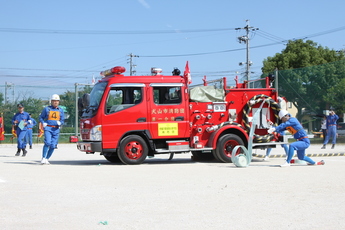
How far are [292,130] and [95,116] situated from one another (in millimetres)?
5321

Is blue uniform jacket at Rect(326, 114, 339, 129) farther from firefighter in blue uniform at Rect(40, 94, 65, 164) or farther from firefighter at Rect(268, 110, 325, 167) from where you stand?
firefighter in blue uniform at Rect(40, 94, 65, 164)

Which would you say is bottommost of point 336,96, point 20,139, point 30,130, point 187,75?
point 20,139

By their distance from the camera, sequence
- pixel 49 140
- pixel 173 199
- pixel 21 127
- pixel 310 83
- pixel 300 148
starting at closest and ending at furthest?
pixel 173 199, pixel 300 148, pixel 49 140, pixel 21 127, pixel 310 83

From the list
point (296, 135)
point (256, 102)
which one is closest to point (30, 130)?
point (256, 102)

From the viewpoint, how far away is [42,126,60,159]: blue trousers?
595 inches

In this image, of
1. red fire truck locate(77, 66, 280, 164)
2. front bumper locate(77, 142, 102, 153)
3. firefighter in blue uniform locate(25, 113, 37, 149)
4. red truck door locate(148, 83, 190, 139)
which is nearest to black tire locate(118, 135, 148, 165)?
red fire truck locate(77, 66, 280, 164)

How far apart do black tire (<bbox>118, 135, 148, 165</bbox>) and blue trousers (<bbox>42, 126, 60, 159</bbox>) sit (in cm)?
200

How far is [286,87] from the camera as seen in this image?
3309 centimetres

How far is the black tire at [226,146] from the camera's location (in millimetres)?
15312

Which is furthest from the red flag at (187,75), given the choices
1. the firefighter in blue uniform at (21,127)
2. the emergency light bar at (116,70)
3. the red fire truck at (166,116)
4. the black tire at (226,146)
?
the firefighter in blue uniform at (21,127)

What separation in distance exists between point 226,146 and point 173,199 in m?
7.44

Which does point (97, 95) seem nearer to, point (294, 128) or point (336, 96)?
point (294, 128)

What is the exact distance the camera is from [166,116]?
49.5 ft

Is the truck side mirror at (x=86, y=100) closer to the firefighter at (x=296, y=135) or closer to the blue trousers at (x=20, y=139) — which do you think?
the firefighter at (x=296, y=135)
